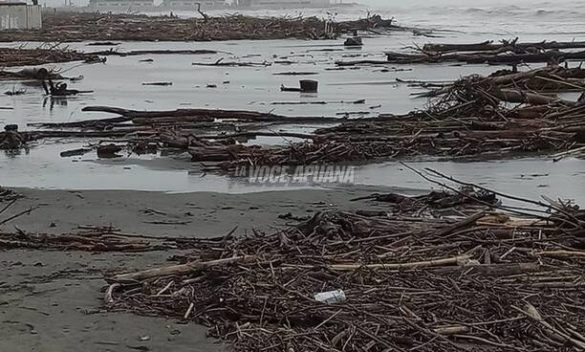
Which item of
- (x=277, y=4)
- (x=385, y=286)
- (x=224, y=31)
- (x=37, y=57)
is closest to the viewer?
(x=385, y=286)

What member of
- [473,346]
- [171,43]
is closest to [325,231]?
[473,346]

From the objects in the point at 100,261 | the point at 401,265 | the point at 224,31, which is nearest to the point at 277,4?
the point at 224,31

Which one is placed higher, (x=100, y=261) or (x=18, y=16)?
(x=18, y=16)

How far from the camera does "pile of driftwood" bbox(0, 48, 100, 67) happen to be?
92.2ft

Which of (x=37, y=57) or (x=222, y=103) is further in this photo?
(x=37, y=57)

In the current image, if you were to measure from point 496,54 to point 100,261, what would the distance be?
21.5 metres

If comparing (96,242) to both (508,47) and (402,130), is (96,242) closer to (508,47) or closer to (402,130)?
(402,130)

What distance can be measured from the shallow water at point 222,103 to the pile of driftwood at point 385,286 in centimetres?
313

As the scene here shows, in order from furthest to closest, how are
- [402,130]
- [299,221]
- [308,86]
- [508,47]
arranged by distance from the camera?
[508,47], [308,86], [402,130], [299,221]

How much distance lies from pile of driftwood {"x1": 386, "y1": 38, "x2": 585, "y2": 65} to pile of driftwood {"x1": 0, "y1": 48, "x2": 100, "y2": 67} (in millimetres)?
11219

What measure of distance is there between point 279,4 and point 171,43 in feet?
451

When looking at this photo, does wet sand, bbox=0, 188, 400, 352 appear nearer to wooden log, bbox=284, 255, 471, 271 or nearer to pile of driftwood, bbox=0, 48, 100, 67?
wooden log, bbox=284, 255, 471, 271

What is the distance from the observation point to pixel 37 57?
29938 mm

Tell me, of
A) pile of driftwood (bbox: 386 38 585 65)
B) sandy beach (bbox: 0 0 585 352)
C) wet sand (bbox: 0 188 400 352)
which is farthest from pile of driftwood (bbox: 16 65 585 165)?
pile of driftwood (bbox: 386 38 585 65)
